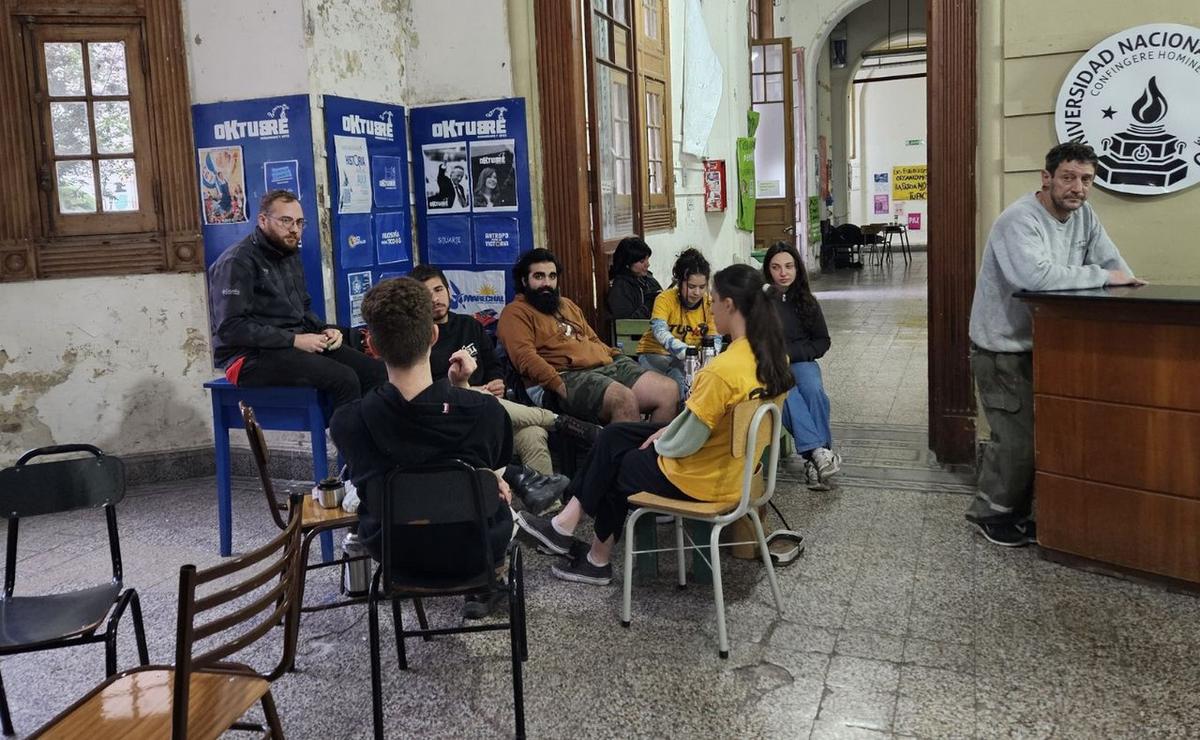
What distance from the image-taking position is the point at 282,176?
187 inches

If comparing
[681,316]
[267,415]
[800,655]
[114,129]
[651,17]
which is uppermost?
[651,17]

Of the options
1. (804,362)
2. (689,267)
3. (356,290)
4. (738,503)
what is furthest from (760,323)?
(356,290)

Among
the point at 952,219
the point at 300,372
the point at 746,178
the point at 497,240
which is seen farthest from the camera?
the point at 746,178

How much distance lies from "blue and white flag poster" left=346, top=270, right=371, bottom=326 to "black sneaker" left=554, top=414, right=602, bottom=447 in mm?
1182

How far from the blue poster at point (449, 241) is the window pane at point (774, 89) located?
798cm

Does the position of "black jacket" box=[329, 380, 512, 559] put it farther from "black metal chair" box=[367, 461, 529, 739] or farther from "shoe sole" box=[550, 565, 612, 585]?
"shoe sole" box=[550, 565, 612, 585]

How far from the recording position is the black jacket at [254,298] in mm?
4031

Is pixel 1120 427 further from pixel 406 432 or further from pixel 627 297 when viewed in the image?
pixel 627 297

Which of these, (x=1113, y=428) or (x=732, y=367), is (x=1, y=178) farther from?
(x=1113, y=428)

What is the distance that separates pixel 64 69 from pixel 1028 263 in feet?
15.4

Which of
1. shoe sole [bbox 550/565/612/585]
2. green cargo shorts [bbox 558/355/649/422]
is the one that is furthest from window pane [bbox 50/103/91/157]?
shoe sole [bbox 550/565/612/585]

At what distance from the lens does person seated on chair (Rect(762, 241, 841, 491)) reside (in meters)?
4.75

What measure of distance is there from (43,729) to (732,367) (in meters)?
2.05

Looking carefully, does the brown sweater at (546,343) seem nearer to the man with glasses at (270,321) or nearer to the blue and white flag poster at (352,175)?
the man with glasses at (270,321)
